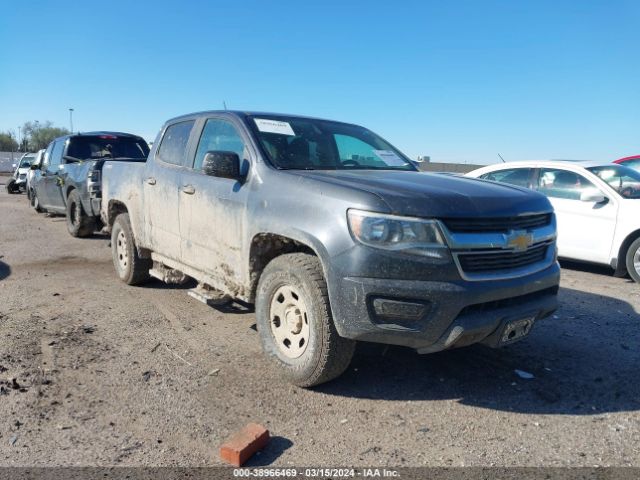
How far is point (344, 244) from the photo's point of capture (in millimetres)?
3053

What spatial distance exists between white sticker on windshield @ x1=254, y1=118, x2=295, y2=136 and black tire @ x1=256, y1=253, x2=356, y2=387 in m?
1.19

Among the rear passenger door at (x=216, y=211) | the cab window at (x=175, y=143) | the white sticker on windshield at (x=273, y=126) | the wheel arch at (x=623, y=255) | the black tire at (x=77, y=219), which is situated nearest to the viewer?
the rear passenger door at (x=216, y=211)

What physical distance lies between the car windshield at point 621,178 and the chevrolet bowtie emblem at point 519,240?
184 inches

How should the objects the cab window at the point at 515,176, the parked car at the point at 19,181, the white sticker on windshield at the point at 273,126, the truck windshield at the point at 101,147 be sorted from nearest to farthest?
the white sticker on windshield at the point at 273,126 → the cab window at the point at 515,176 → the truck windshield at the point at 101,147 → the parked car at the point at 19,181

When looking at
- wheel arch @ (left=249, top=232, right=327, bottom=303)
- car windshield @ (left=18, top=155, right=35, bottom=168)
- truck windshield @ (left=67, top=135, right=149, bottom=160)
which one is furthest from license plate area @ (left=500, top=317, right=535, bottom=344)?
car windshield @ (left=18, top=155, right=35, bottom=168)

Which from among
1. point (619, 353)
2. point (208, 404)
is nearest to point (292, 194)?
point (208, 404)

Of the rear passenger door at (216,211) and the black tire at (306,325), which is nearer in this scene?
the black tire at (306,325)

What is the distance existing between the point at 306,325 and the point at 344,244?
71 centimetres

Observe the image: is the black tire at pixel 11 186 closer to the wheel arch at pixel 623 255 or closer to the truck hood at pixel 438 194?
the truck hood at pixel 438 194

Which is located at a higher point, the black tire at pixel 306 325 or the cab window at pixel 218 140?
the cab window at pixel 218 140

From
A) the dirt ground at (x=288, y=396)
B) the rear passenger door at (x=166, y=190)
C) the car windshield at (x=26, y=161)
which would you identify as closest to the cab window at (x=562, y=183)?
the dirt ground at (x=288, y=396)

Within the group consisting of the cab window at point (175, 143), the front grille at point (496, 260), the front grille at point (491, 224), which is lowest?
the front grille at point (496, 260)

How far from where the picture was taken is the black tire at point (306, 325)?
3.25 metres

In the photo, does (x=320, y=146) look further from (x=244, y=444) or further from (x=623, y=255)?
(x=623, y=255)
